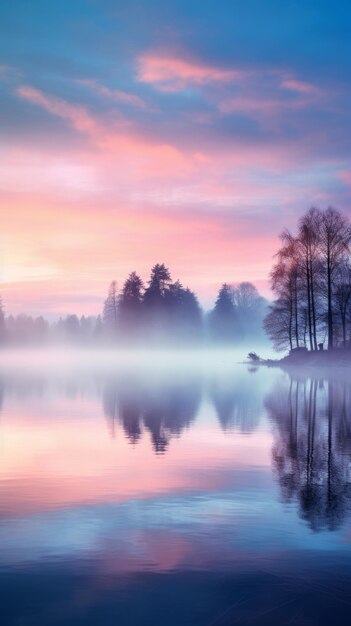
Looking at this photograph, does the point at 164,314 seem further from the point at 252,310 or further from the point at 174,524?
the point at 174,524

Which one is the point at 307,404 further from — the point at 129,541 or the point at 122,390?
the point at 129,541

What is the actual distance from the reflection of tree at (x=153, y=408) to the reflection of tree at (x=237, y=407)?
95 centimetres

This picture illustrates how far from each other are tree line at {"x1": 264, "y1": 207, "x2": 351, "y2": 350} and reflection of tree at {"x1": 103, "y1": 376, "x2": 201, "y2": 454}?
927 inches

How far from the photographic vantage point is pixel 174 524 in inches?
324

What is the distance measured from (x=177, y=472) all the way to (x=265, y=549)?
4.70 metres

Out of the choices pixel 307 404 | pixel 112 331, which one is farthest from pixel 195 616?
pixel 112 331

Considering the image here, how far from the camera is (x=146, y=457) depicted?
13.2m

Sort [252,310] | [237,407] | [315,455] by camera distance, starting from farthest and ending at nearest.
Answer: [252,310], [237,407], [315,455]

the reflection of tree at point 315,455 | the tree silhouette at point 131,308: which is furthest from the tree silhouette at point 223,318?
the reflection of tree at point 315,455

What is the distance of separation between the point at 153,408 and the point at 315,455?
32.0 ft

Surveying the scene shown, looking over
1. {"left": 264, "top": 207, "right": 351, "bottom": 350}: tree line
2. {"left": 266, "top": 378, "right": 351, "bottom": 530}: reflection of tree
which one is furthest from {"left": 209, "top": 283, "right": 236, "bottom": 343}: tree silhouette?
{"left": 266, "top": 378, "right": 351, "bottom": 530}: reflection of tree

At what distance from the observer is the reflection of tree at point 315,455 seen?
30.0 ft

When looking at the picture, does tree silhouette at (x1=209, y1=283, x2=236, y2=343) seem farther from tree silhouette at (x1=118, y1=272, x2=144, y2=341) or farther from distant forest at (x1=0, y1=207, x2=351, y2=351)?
tree silhouette at (x1=118, y1=272, x2=144, y2=341)

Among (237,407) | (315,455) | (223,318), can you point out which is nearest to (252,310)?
(223,318)
